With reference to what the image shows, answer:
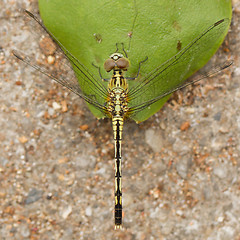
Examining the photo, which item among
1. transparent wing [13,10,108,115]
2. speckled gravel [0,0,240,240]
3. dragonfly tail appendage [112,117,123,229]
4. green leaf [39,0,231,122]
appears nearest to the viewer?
green leaf [39,0,231,122]

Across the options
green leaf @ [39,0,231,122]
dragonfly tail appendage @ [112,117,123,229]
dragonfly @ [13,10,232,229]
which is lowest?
dragonfly tail appendage @ [112,117,123,229]

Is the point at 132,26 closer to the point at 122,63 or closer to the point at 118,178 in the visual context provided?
the point at 122,63

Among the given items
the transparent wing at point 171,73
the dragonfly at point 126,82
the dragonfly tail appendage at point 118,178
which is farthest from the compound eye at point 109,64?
the dragonfly tail appendage at point 118,178

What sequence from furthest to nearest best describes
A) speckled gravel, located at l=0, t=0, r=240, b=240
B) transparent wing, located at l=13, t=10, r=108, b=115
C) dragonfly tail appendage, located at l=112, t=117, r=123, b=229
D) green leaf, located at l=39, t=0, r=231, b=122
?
speckled gravel, located at l=0, t=0, r=240, b=240 → dragonfly tail appendage, located at l=112, t=117, r=123, b=229 → transparent wing, located at l=13, t=10, r=108, b=115 → green leaf, located at l=39, t=0, r=231, b=122

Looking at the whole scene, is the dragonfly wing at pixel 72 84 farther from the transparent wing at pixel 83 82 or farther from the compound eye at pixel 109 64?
the compound eye at pixel 109 64

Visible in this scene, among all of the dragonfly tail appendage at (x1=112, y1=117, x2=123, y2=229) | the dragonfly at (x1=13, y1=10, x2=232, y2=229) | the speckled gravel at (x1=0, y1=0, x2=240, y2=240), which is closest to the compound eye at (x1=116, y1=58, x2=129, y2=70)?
the dragonfly at (x1=13, y1=10, x2=232, y2=229)

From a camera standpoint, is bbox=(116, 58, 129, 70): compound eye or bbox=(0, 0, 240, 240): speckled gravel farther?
bbox=(0, 0, 240, 240): speckled gravel

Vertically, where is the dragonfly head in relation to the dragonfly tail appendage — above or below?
above

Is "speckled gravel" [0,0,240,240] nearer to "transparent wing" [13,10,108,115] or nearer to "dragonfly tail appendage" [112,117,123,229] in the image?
"dragonfly tail appendage" [112,117,123,229]
